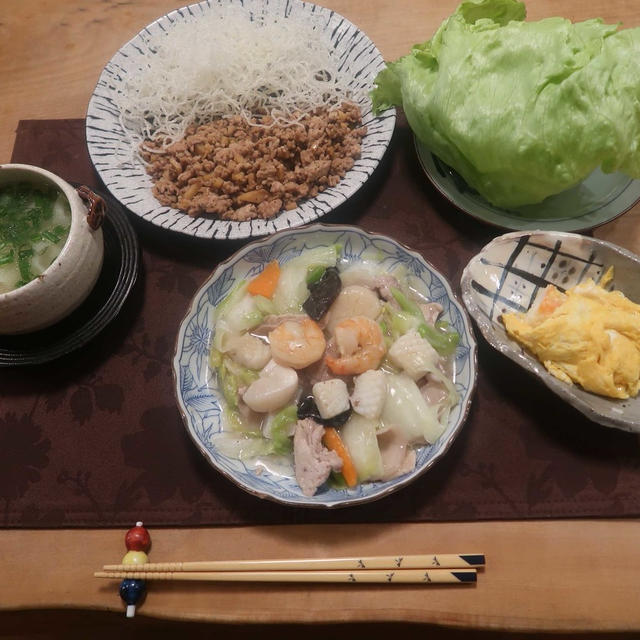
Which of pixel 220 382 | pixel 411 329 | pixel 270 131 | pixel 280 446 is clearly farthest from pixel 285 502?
pixel 270 131

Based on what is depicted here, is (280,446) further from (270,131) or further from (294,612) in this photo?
(270,131)

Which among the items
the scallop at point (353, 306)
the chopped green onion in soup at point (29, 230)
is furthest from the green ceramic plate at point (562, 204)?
the chopped green onion in soup at point (29, 230)

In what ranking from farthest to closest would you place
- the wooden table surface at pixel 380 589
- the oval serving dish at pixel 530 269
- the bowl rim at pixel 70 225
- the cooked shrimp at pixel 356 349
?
the oval serving dish at pixel 530 269 < the cooked shrimp at pixel 356 349 < the bowl rim at pixel 70 225 < the wooden table surface at pixel 380 589

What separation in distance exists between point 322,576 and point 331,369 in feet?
2.08

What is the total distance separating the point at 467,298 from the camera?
1808 millimetres

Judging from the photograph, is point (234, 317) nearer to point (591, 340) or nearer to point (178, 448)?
point (178, 448)

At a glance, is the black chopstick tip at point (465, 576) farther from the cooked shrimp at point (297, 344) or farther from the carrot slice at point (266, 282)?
the carrot slice at point (266, 282)

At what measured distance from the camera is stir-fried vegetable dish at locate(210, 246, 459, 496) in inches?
65.1

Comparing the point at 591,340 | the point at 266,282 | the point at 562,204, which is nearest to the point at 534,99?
the point at 562,204

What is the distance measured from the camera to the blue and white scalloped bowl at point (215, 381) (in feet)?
5.23

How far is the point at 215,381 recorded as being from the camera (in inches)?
73.7

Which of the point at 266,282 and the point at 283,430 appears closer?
the point at 283,430

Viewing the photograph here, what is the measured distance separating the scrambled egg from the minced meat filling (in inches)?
37.6

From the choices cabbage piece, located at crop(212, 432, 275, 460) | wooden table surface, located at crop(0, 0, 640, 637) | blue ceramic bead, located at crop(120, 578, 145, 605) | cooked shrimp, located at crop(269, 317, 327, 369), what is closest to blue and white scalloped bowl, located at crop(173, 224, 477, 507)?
cabbage piece, located at crop(212, 432, 275, 460)
